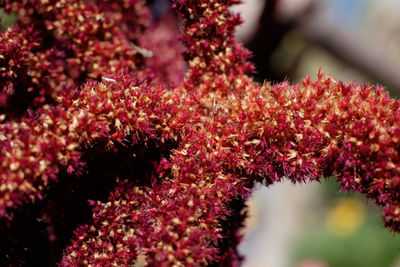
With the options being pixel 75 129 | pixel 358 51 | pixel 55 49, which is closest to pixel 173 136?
pixel 75 129

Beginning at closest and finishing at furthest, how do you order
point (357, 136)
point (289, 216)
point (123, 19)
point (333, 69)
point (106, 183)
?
1. point (357, 136)
2. point (106, 183)
3. point (123, 19)
4. point (333, 69)
5. point (289, 216)

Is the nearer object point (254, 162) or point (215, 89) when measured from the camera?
point (254, 162)

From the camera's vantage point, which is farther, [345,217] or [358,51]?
[345,217]

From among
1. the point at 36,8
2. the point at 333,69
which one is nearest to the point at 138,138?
the point at 36,8

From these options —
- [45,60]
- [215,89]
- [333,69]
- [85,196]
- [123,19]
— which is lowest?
[85,196]

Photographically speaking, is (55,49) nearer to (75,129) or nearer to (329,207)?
(75,129)

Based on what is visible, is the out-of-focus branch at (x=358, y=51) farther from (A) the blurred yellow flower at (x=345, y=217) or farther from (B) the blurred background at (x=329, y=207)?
(A) the blurred yellow flower at (x=345, y=217)

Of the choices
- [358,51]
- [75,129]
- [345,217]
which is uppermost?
[345,217]

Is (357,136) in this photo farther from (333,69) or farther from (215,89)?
(333,69)
